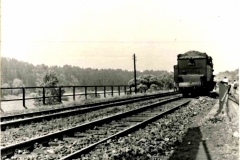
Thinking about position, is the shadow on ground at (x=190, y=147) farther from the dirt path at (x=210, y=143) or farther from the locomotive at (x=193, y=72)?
the locomotive at (x=193, y=72)

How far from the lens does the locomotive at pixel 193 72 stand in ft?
82.7

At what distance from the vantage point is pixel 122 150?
262 inches

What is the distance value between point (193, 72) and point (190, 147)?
63.5 feet

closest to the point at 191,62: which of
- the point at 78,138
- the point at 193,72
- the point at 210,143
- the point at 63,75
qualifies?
the point at 193,72

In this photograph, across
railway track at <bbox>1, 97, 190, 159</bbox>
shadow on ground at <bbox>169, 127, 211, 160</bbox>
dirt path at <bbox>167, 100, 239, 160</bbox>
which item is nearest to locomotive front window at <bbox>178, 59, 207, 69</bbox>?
railway track at <bbox>1, 97, 190, 159</bbox>

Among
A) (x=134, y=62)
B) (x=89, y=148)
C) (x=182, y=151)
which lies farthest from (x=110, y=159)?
(x=134, y=62)

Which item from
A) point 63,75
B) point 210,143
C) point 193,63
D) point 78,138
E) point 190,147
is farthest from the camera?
point 63,75

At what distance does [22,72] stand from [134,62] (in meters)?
78.8

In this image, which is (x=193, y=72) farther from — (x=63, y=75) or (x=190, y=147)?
(x=63, y=75)

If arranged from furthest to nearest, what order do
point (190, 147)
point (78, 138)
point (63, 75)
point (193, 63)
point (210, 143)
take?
point (63, 75)
point (193, 63)
point (78, 138)
point (210, 143)
point (190, 147)

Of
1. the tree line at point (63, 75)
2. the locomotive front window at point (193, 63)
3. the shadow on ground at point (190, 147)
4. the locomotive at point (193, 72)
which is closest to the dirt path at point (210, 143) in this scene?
the shadow on ground at point (190, 147)

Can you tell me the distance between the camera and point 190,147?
7156 millimetres

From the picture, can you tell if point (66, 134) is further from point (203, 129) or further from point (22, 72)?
point (22, 72)

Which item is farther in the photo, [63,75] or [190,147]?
[63,75]
